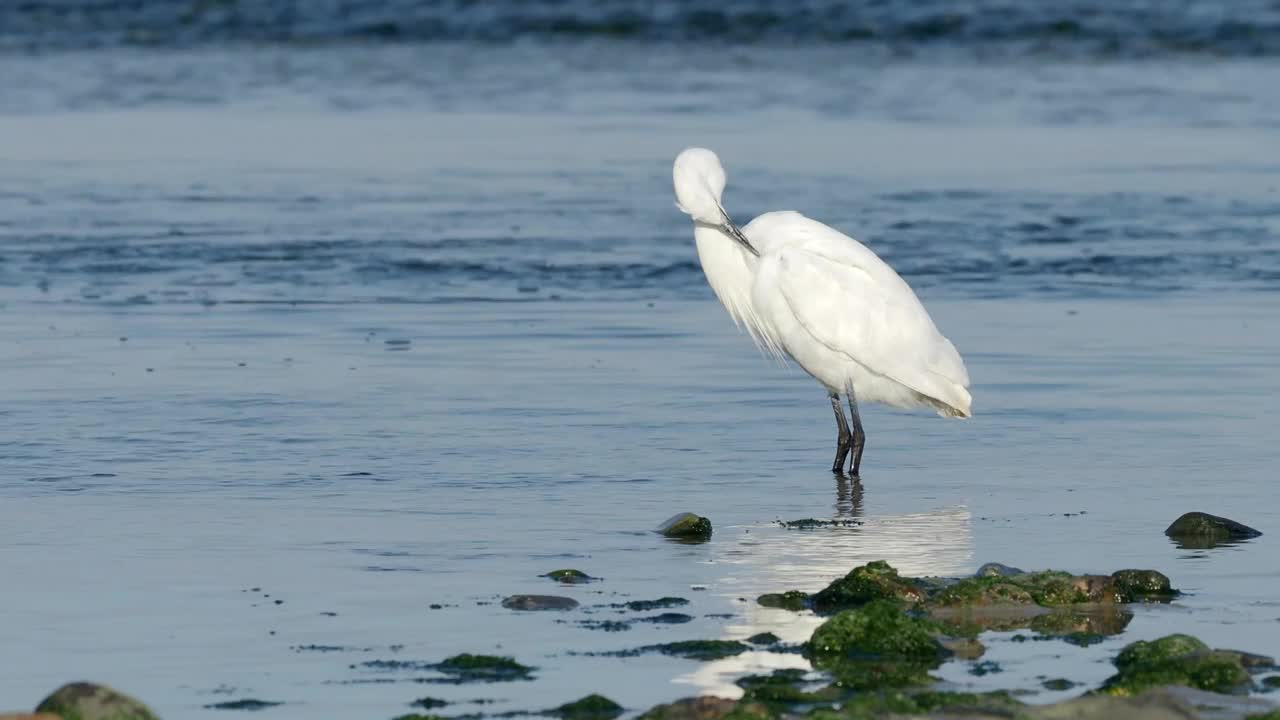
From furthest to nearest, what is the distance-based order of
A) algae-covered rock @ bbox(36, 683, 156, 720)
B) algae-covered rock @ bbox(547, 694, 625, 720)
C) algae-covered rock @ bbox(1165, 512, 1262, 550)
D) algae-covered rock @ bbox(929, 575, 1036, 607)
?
algae-covered rock @ bbox(1165, 512, 1262, 550) < algae-covered rock @ bbox(929, 575, 1036, 607) < algae-covered rock @ bbox(547, 694, 625, 720) < algae-covered rock @ bbox(36, 683, 156, 720)

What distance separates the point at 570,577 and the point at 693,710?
1.86 m

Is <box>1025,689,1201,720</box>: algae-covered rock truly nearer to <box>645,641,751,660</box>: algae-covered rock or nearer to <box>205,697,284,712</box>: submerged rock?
<box>645,641,751,660</box>: algae-covered rock

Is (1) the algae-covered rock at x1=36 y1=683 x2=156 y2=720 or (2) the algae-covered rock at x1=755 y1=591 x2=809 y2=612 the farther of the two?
(2) the algae-covered rock at x1=755 y1=591 x2=809 y2=612

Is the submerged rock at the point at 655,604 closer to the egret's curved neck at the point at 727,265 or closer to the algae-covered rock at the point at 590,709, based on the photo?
the algae-covered rock at the point at 590,709

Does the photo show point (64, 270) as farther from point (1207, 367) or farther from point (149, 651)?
point (149, 651)

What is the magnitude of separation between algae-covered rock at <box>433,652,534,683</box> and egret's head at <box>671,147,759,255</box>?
4153 millimetres

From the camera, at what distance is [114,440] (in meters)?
10.0

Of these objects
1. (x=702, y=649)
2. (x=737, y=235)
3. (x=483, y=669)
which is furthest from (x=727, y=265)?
(x=483, y=669)

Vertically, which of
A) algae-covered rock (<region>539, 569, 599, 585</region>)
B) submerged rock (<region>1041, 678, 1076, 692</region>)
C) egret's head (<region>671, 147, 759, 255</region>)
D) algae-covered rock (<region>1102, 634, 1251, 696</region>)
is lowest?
submerged rock (<region>1041, 678, 1076, 692</region>)

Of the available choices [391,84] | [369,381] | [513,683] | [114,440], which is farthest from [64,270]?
[391,84]

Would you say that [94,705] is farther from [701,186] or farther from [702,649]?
[701,186]

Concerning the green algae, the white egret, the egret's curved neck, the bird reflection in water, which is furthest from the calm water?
the egret's curved neck

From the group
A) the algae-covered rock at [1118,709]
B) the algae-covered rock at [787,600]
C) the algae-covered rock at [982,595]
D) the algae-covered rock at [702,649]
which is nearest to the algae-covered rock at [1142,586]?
the algae-covered rock at [982,595]

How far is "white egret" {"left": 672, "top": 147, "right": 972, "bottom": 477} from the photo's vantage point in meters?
10.1
